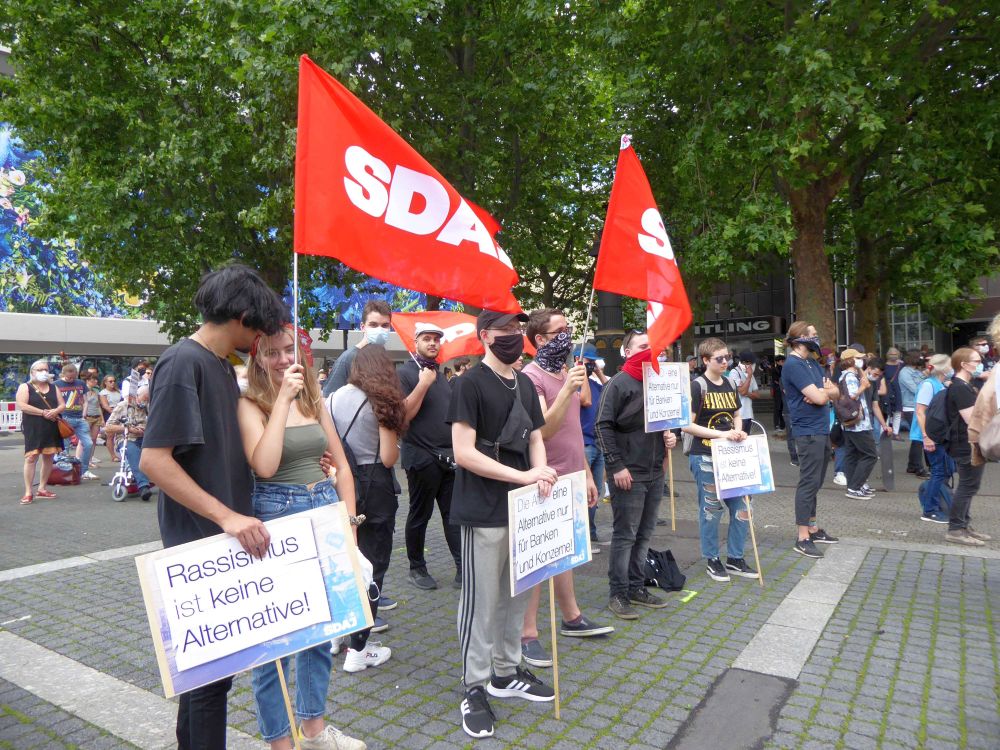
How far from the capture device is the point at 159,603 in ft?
7.77

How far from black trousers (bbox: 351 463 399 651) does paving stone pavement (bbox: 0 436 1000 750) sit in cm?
55

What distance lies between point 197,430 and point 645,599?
3646 millimetres

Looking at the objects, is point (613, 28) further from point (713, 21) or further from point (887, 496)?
point (887, 496)

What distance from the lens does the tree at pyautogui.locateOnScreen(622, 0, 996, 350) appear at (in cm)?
1052

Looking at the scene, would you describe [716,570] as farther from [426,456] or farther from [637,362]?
[426,456]

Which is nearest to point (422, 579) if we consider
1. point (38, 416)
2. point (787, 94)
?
point (38, 416)

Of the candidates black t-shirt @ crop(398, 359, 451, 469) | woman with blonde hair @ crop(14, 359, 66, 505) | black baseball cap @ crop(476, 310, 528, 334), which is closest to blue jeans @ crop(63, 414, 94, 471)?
woman with blonde hair @ crop(14, 359, 66, 505)

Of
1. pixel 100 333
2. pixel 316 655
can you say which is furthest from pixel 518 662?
pixel 100 333

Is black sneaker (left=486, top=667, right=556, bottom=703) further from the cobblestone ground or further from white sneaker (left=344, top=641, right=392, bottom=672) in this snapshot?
the cobblestone ground

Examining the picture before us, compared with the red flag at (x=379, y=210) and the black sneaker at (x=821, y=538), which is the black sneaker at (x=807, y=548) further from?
the red flag at (x=379, y=210)

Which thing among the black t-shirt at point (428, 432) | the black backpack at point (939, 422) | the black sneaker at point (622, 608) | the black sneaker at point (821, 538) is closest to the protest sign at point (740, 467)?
the black sneaker at point (622, 608)

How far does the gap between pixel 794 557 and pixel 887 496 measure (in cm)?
396

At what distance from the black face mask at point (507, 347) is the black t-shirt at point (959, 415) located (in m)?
5.48

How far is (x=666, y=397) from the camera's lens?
526 cm
